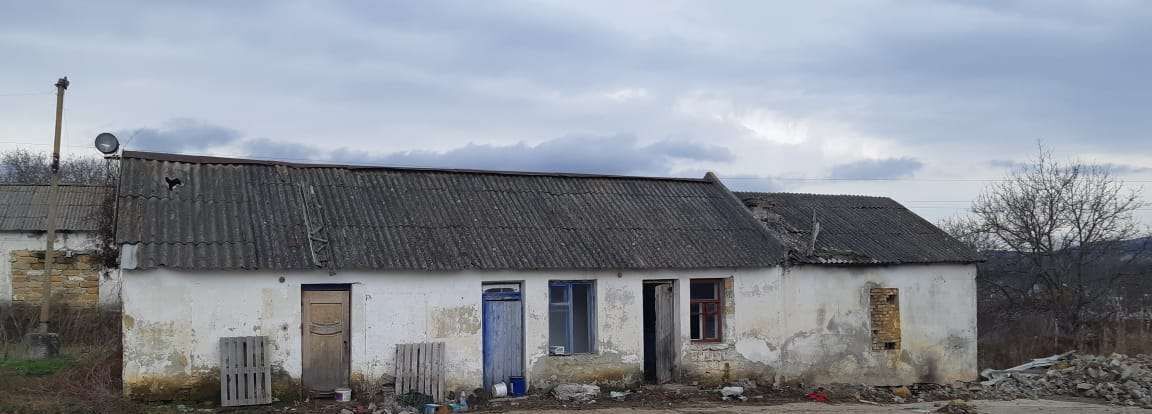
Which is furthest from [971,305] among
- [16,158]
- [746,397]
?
[16,158]

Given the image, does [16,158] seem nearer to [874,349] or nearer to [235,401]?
[235,401]

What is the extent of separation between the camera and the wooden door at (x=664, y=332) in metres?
16.4

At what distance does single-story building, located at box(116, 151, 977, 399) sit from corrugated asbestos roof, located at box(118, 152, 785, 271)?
0.04 m

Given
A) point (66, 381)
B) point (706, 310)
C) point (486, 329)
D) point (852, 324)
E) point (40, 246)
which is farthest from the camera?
point (40, 246)

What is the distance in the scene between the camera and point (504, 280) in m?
15.2

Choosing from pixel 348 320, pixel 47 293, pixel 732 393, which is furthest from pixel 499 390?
pixel 47 293

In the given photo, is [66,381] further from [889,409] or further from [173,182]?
[889,409]

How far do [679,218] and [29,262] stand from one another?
66.4 feet

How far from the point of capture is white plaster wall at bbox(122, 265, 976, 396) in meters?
13.1

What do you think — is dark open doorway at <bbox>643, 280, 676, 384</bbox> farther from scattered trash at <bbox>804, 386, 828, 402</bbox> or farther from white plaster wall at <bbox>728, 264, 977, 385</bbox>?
scattered trash at <bbox>804, 386, 828, 402</bbox>

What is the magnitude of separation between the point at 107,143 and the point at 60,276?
539 inches

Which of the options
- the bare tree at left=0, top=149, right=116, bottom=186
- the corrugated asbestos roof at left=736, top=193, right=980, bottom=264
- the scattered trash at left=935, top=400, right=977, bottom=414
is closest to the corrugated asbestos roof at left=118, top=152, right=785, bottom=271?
the corrugated asbestos roof at left=736, top=193, right=980, bottom=264

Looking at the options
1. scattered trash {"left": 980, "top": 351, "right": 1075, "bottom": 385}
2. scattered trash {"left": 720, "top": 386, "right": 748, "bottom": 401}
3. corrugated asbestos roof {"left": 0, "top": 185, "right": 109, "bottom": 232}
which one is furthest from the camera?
corrugated asbestos roof {"left": 0, "top": 185, "right": 109, "bottom": 232}

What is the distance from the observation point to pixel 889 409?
15.3m
